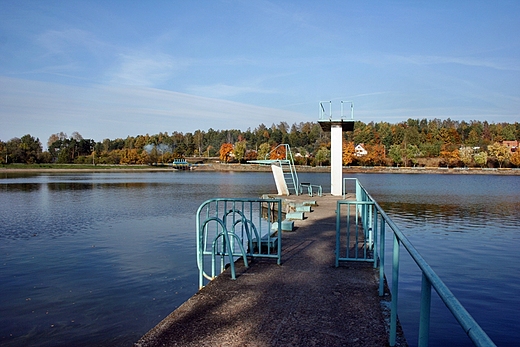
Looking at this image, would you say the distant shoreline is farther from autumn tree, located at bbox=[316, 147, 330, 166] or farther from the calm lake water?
the calm lake water

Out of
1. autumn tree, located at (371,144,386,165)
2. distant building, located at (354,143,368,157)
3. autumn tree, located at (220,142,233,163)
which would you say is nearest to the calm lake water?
autumn tree, located at (371,144,386,165)

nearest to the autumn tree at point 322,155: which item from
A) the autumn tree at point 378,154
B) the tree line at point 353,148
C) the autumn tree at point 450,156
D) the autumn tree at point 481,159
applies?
the tree line at point 353,148

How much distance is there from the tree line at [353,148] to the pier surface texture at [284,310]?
101m

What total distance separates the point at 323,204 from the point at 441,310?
1036 centimetres

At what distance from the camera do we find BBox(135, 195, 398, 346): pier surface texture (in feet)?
14.4

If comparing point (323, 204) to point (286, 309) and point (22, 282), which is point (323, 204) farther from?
point (286, 309)

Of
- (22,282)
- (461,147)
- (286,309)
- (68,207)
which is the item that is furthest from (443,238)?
(461,147)

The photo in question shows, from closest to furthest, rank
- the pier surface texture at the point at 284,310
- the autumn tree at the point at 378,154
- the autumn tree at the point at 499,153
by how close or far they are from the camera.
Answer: the pier surface texture at the point at 284,310
the autumn tree at the point at 499,153
the autumn tree at the point at 378,154

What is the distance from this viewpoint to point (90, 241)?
48.2 feet

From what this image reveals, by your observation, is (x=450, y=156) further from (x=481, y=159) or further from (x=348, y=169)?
(x=348, y=169)

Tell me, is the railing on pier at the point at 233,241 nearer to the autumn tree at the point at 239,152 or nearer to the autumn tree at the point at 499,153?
the autumn tree at the point at 499,153

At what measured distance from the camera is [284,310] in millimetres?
5164

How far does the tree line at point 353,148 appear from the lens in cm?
A: 10494

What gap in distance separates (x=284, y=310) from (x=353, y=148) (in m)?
107
